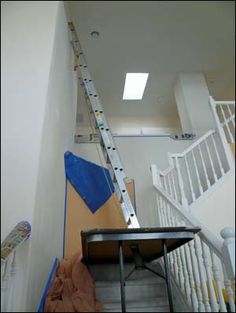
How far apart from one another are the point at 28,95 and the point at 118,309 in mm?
1775

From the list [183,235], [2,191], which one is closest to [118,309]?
[183,235]

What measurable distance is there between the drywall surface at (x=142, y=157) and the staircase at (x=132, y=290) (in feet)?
4.60

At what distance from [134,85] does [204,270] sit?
14.8 feet

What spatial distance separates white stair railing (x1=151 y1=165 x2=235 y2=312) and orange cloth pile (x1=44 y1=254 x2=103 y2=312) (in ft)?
2.27

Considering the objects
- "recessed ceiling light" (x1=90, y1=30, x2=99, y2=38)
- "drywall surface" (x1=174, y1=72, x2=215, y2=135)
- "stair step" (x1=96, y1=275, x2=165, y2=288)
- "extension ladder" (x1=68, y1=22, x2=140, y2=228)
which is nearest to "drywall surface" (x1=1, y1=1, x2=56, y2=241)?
"extension ladder" (x1=68, y1=22, x2=140, y2=228)

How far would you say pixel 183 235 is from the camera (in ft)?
5.21

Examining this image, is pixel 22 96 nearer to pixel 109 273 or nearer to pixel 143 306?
pixel 109 273

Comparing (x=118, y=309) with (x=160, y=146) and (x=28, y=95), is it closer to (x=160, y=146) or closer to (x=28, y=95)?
(x=28, y=95)

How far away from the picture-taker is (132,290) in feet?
7.16

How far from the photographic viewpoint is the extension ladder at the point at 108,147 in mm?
2302

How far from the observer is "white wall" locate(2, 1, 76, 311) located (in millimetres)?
1557

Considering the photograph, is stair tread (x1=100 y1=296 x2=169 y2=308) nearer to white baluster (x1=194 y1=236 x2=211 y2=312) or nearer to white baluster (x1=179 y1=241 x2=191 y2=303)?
white baluster (x1=179 y1=241 x2=191 y2=303)

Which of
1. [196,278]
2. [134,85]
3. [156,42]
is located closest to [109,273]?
[196,278]

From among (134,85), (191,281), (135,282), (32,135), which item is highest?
(134,85)
